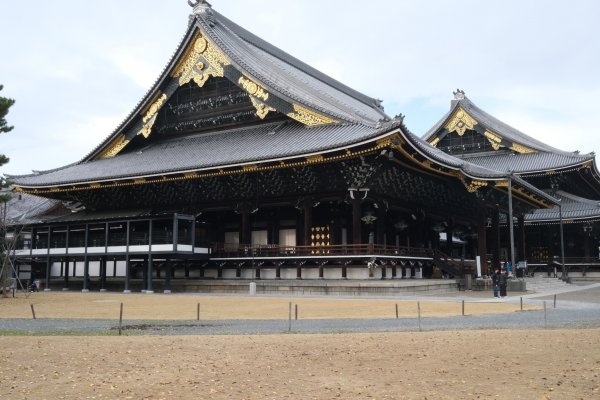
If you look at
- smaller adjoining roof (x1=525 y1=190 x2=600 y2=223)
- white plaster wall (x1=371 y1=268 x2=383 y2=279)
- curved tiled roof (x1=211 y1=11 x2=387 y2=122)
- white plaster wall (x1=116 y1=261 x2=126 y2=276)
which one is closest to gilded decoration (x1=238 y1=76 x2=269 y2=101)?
curved tiled roof (x1=211 y1=11 x2=387 y2=122)

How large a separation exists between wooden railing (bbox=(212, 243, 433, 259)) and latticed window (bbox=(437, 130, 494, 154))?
24.7 metres

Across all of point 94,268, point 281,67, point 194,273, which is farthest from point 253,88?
point 94,268


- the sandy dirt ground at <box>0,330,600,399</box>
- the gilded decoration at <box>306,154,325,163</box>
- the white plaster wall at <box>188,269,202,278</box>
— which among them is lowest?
the sandy dirt ground at <box>0,330,600,399</box>

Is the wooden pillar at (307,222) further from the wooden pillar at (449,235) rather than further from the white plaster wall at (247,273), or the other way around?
the wooden pillar at (449,235)

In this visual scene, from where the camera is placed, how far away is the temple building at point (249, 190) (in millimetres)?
32938

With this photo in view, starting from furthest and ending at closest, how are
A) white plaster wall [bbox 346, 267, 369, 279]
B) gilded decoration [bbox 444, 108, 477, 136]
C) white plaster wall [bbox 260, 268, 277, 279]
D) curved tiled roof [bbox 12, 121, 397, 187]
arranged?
gilded decoration [bbox 444, 108, 477, 136] < white plaster wall [bbox 260, 268, 277, 279] < curved tiled roof [bbox 12, 121, 397, 187] < white plaster wall [bbox 346, 267, 369, 279]

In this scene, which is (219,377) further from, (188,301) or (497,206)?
(497,206)

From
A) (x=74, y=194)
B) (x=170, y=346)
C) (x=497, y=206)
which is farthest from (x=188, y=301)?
(x=497, y=206)

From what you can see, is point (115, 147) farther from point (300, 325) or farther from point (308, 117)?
point (300, 325)

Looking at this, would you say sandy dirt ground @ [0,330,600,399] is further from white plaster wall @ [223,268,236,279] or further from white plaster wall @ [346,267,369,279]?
white plaster wall @ [223,268,236,279]

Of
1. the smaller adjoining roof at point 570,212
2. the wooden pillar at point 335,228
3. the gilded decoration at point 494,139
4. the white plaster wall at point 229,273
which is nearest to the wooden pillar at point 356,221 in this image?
the wooden pillar at point 335,228

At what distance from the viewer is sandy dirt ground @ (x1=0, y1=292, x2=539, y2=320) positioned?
66.8 feet

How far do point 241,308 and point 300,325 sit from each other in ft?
19.7

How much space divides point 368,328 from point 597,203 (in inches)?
1671
